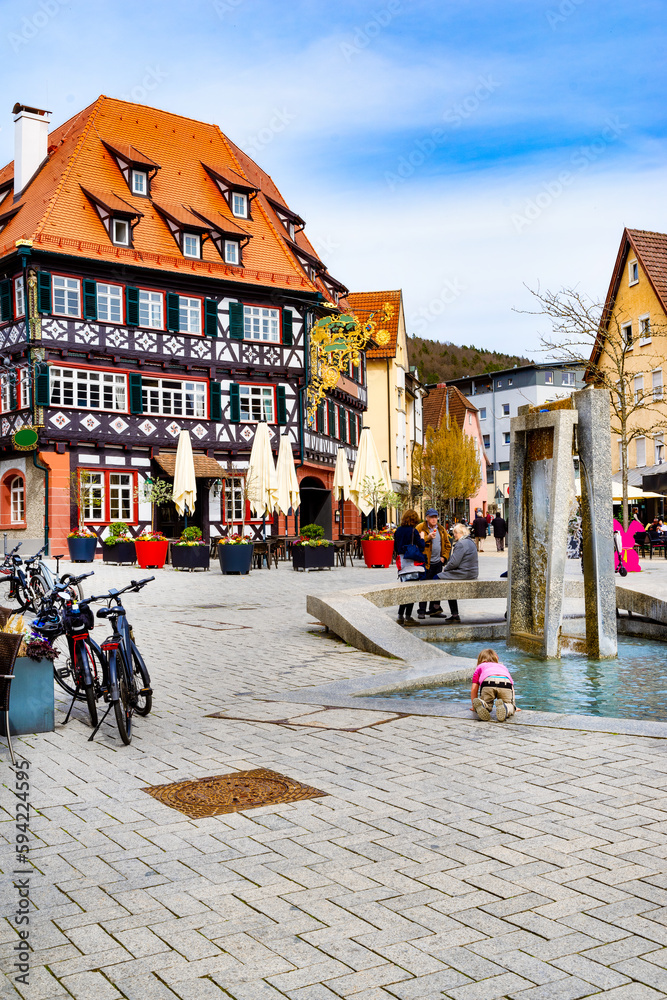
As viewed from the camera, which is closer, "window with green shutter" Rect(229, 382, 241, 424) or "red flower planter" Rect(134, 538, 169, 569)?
"red flower planter" Rect(134, 538, 169, 569)

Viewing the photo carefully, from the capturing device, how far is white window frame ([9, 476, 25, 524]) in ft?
110

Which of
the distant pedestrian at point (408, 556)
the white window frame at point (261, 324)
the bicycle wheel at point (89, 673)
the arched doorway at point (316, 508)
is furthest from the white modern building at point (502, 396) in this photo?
the bicycle wheel at point (89, 673)

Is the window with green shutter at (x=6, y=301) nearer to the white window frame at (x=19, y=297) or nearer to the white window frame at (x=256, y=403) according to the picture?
the white window frame at (x=19, y=297)

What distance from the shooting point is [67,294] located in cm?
3344

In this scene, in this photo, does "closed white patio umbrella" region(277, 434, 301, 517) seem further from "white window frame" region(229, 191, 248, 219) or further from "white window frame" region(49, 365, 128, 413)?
"white window frame" region(229, 191, 248, 219)

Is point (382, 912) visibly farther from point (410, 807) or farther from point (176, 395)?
point (176, 395)

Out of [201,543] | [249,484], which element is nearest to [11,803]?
[201,543]

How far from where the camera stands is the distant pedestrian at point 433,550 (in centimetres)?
1408

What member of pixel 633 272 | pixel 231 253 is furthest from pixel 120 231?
pixel 633 272

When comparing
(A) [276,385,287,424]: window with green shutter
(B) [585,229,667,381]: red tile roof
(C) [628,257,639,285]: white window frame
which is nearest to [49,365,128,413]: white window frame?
(A) [276,385,287,424]: window with green shutter

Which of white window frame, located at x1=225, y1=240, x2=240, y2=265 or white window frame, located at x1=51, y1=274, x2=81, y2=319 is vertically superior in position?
white window frame, located at x1=225, y1=240, x2=240, y2=265

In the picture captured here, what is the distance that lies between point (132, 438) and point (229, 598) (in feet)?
59.1

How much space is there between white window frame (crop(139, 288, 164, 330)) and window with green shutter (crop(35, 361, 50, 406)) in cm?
432

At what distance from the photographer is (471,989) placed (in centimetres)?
305
